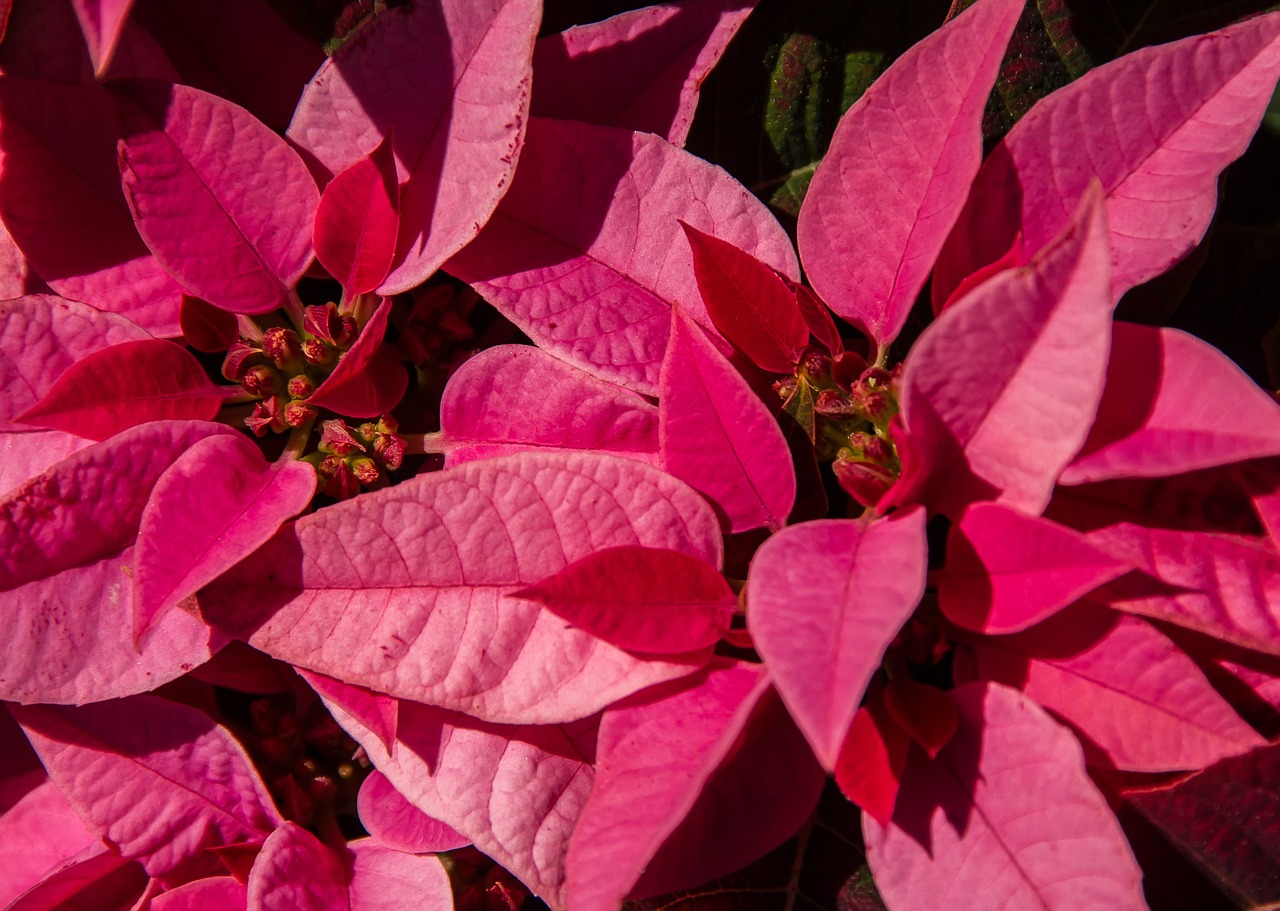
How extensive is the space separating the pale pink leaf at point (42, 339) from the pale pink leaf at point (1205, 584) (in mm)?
547

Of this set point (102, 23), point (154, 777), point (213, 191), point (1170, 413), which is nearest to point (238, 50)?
point (213, 191)

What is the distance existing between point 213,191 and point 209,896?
41 cm

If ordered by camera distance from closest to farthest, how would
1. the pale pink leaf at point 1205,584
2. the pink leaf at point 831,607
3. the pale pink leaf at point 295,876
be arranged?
the pink leaf at point 831,607
the pale pink leaf at point 1205,584
the pale pink leaf at point 295,876

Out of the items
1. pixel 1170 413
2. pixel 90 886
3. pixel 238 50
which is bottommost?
pixel 90 886

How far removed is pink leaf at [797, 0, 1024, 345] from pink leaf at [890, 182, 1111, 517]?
9 cm

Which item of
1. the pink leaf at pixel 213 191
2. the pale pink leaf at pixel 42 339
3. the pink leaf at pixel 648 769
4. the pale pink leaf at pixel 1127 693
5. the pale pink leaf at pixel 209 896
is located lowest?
the pale pink leaf at pixel 209 896

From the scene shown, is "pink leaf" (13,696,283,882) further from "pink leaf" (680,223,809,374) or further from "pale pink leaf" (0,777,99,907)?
"pink leaf" (680,223,809,374)

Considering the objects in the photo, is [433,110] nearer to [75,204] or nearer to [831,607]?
[75,204]

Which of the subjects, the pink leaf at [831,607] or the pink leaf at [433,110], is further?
the pink leaf at [433,110]

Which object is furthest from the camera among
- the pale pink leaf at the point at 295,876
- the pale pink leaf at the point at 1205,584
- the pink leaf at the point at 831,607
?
the pale pink leaf at the point at 295,876

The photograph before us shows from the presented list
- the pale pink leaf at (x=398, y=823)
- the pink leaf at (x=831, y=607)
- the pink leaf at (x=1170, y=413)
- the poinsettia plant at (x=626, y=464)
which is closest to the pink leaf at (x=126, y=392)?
the poinsettia plant at (x=626, y=464)

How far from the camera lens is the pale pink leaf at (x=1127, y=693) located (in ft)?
1.58

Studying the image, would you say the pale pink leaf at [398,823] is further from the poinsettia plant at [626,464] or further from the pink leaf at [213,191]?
the pink leaf at [213,191]

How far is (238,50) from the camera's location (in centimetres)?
64
